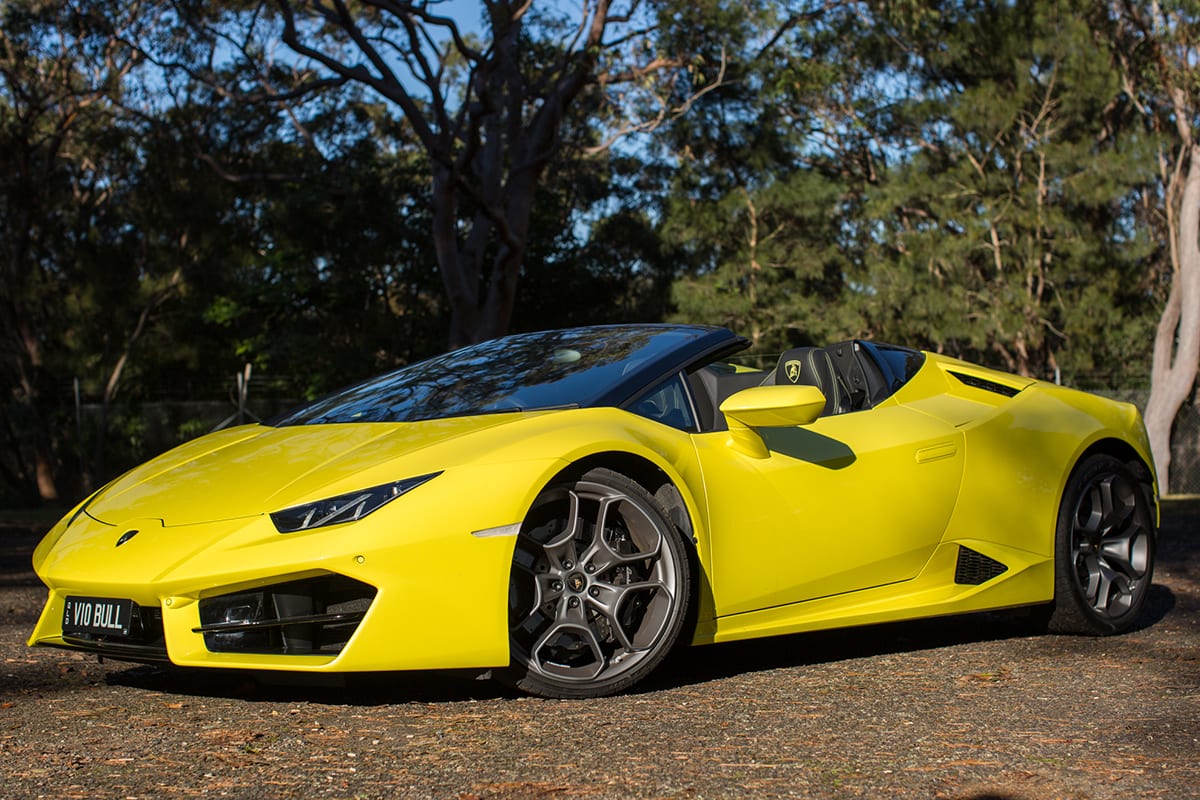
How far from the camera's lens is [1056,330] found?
92.9 feet

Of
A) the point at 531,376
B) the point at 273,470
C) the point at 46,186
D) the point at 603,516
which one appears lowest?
the point at 603,516

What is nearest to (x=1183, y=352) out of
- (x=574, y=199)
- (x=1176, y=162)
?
(x=1176, y=162)

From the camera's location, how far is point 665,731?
365 cm

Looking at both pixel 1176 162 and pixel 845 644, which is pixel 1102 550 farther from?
pixel 1176 162

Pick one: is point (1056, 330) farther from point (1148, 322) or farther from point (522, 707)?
point (522, 707)

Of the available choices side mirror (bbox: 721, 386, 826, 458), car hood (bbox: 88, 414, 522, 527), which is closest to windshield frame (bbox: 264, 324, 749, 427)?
car hood (bbox: 88, 414, 522, 527)

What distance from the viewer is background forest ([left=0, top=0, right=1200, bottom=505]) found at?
858 inches

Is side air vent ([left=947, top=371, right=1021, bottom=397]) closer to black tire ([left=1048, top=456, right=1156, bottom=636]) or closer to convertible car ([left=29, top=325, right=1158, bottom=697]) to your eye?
convertible car ([left=29, top=325, right=1158, bottom=697])

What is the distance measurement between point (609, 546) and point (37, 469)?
21117 millimetres

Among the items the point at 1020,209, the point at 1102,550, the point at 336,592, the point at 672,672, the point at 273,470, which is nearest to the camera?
the point at 336,592

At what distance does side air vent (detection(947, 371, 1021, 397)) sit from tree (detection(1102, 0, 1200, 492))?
55.1 ft

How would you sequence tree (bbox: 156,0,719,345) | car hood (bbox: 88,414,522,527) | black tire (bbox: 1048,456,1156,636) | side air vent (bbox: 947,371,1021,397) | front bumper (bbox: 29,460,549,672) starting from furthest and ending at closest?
tree (bbox: 156,0,719,345)
side air vent (bbox: 947,371,1021,397)
black tire (bbox: 1048,456,1156,636)
car hood (bbox: 88,414,522,527)
front bumper (bbox: 29,460,549,672)

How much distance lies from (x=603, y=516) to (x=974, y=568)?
178 centimetres

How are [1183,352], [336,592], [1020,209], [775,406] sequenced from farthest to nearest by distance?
[1020,209] < [1183,352] < [775,406] < [336,592]
